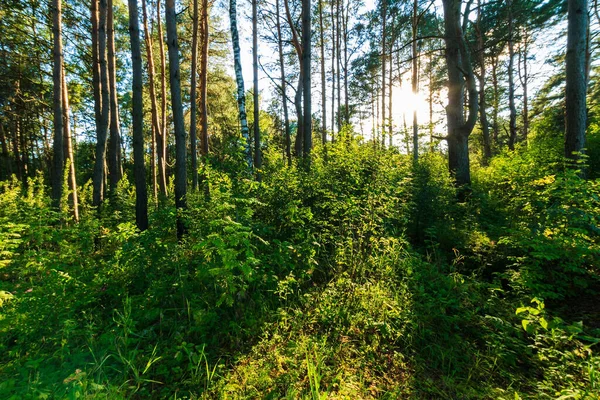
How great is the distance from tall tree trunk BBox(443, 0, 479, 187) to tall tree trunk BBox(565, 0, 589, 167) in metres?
1.70

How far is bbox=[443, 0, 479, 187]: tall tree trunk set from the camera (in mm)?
6328

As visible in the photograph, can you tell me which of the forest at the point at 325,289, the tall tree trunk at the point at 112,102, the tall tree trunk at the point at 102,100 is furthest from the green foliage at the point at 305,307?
the tall tree trunk at the point at 112,102

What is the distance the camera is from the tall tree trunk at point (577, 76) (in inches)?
191

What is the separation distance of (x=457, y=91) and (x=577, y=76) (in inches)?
86.7

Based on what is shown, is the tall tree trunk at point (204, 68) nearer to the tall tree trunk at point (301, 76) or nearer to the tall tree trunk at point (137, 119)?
the tall tree trunk at point (301, 76)

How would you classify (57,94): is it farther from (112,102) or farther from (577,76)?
(577,76)

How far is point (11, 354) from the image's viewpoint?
2461 mm

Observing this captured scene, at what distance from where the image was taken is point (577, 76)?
4863 millimetres

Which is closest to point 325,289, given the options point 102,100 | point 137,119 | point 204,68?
point 137,119

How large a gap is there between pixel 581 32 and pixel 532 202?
11.3 ft

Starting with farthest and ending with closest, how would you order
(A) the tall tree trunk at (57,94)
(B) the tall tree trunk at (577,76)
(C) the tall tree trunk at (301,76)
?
(C) the tall tree trunk at (301,76) < (A) the tall tree trunk at (57,94) < (B) the tall tree trunk at (577,76)

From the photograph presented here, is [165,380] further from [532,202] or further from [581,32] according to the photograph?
[581,32]

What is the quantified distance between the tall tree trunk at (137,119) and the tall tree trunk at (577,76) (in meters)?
9.44

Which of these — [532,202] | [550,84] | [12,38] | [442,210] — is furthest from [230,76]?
[550,84]
